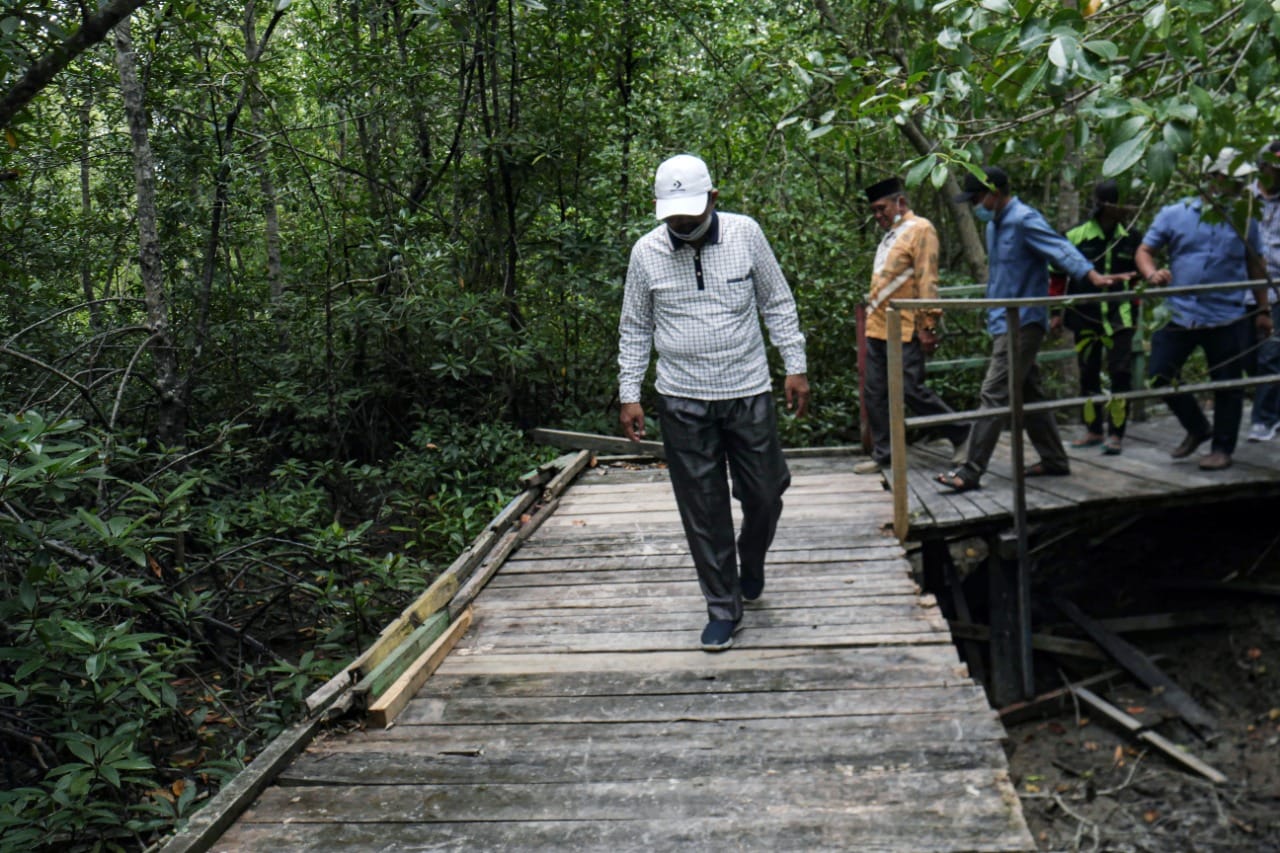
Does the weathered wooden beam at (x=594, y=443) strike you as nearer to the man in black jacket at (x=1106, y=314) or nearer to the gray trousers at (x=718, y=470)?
the man in black jacket at (x=1106, y=314)

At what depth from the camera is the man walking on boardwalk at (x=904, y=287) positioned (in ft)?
21.7

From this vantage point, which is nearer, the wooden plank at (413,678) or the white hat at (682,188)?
the wooden plank at (413,678)

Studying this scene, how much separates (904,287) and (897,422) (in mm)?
1274

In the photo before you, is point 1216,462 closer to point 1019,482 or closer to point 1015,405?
point 1019,482

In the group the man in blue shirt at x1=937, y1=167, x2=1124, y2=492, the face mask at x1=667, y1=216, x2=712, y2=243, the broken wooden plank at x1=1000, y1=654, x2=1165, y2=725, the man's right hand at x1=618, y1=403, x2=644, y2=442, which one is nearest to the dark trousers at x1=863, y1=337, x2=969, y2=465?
the man in blue shirt at x1=937, y1=167, x2=1124, y2=492

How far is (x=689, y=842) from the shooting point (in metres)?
2.98

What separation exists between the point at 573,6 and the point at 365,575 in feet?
16.5

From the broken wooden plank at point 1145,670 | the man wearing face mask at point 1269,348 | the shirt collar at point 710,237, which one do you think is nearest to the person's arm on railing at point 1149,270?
the man wearing face mask at point 1269,348

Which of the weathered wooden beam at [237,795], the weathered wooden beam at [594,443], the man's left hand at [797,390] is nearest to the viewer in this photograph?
the weathered wooden beam at [237,795]

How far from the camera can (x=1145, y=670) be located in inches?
289

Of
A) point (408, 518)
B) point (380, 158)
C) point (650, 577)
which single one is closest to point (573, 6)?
point (380, 158)

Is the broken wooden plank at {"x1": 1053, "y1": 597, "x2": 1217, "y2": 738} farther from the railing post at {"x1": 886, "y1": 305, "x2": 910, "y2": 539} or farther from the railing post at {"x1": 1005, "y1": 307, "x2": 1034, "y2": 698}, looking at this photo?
the railing post at {"x1": 886, "y1": 305, "x2": 910, "y2": 539}

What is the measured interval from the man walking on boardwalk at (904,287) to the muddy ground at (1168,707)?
2.35 meters

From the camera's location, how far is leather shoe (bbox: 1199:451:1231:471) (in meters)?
6.88
